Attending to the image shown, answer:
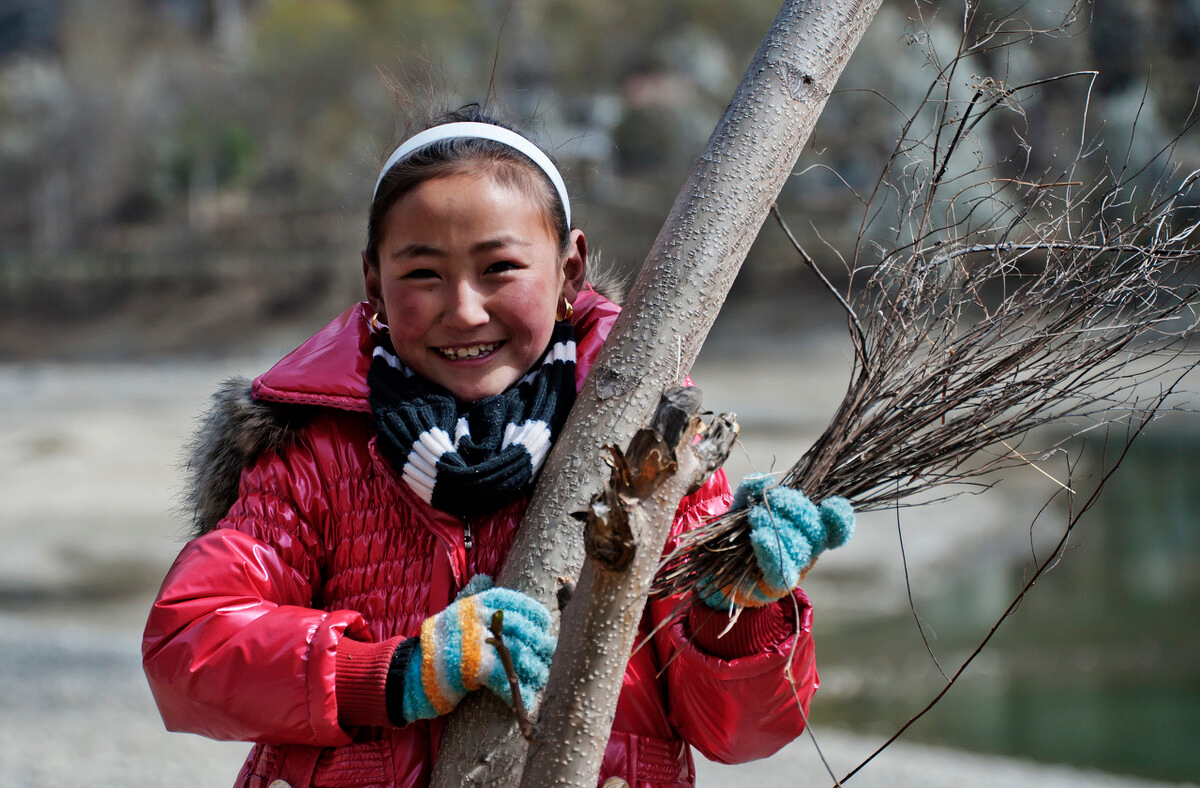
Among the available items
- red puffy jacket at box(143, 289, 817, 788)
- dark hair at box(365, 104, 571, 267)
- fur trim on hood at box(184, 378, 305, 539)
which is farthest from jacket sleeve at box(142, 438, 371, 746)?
dark hair at box(365, 104, 571, 267)

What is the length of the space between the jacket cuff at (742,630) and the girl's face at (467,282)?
0.43 meters

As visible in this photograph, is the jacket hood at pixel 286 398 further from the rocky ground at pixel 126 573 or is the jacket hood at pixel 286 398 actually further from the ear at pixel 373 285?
the rocky ground at pixel 126 573

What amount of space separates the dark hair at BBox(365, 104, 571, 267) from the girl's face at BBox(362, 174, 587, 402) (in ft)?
0.05

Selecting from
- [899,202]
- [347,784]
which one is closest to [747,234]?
[899,202]

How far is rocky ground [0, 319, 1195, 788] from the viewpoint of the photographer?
539 cm

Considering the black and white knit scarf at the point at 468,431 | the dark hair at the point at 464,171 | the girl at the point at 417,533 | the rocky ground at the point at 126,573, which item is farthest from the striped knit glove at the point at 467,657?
the rocky ground at the point at 126,573

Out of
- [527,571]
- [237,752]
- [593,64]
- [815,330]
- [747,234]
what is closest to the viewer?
[527,571]

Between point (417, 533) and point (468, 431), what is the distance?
158mm

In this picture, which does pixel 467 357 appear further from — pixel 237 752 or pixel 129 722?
pixel 129 722

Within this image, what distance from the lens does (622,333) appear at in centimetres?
147

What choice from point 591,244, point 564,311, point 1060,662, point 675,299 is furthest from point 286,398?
point 1060,662

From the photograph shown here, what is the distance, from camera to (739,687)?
4.65 ft

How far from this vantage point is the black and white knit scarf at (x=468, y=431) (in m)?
1.43

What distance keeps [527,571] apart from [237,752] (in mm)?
4888
